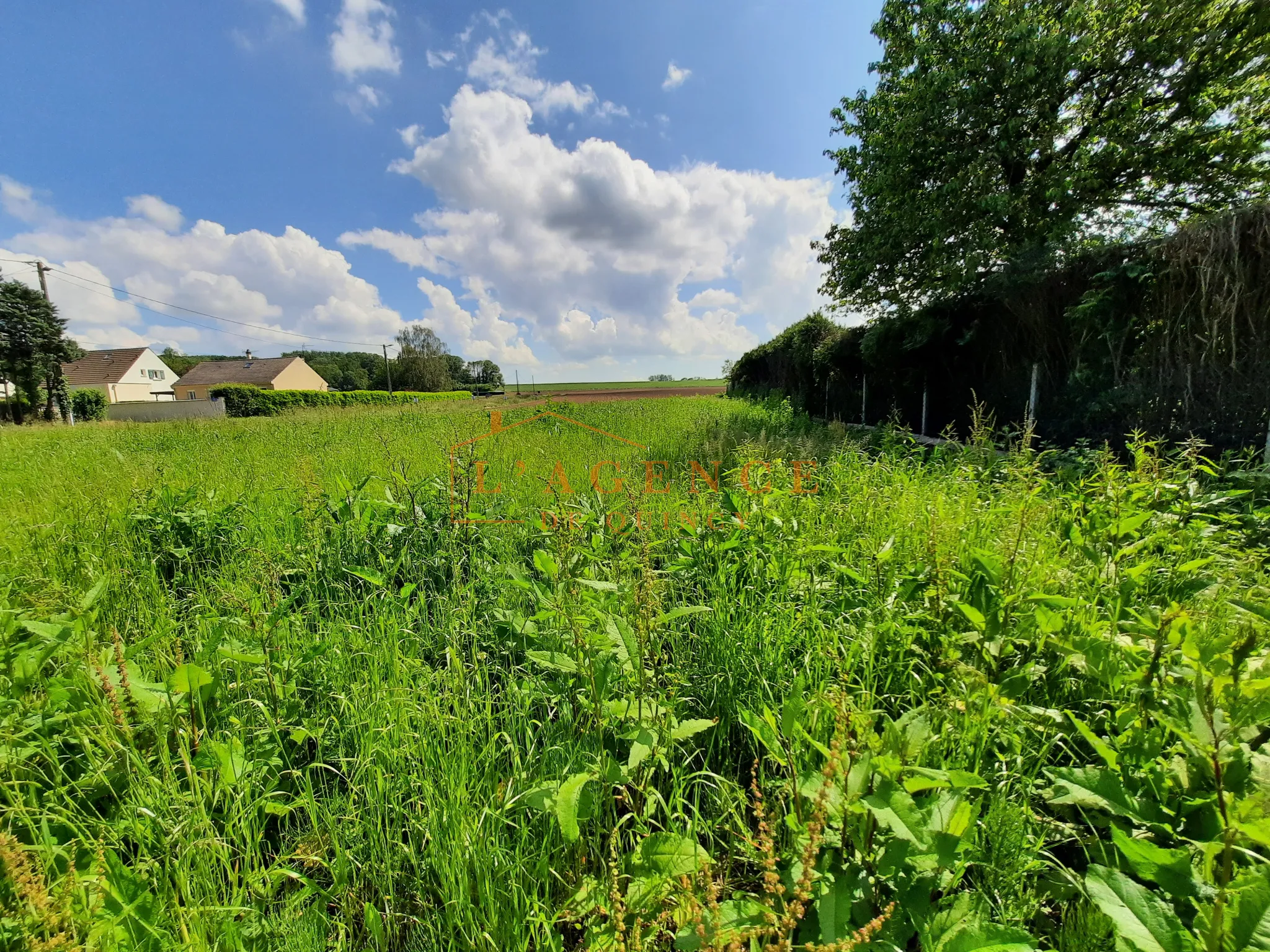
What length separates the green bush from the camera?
29.0 m

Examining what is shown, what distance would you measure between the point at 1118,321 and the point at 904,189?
311 inches

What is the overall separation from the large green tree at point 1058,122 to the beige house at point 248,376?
173 ft

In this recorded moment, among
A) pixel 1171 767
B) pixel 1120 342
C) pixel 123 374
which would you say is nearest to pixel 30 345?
pixel 123 374

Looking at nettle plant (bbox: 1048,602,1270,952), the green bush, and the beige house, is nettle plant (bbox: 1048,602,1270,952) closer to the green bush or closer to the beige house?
the green bush

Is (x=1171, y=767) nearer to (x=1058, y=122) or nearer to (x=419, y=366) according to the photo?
(x=1058, y=122)

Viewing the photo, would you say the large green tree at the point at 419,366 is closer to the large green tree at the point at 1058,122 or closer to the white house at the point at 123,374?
the white house at the point at 123,374

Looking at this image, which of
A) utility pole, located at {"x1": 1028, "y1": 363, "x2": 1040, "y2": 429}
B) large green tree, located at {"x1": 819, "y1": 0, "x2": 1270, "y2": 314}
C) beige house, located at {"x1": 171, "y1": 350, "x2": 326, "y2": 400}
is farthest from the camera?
beige house, located at {"x1": 171, "y1": 350, "x2": 326, "y2": 400}

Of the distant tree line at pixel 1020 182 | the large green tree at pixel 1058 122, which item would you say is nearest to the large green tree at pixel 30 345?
the distant tree line at pixel 1020 182

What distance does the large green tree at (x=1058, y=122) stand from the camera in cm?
882

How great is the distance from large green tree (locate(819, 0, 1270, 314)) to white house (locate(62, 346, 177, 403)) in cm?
5830

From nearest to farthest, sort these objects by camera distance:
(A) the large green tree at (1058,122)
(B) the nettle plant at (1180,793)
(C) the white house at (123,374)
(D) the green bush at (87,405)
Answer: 1. (B) the nettle plant at (1180,793)
2. (A) the large green tree at (1058,122)
3. (D) the green bush at (87,405)
4. (C) the white house at (123,374)

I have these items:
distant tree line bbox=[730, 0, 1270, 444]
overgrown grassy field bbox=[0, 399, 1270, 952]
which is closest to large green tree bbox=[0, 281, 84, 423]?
overgrown grassy field bbox=[0, 399, 1270, 952]

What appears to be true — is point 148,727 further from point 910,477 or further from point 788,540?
point 910,477

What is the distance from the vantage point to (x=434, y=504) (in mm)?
3221
